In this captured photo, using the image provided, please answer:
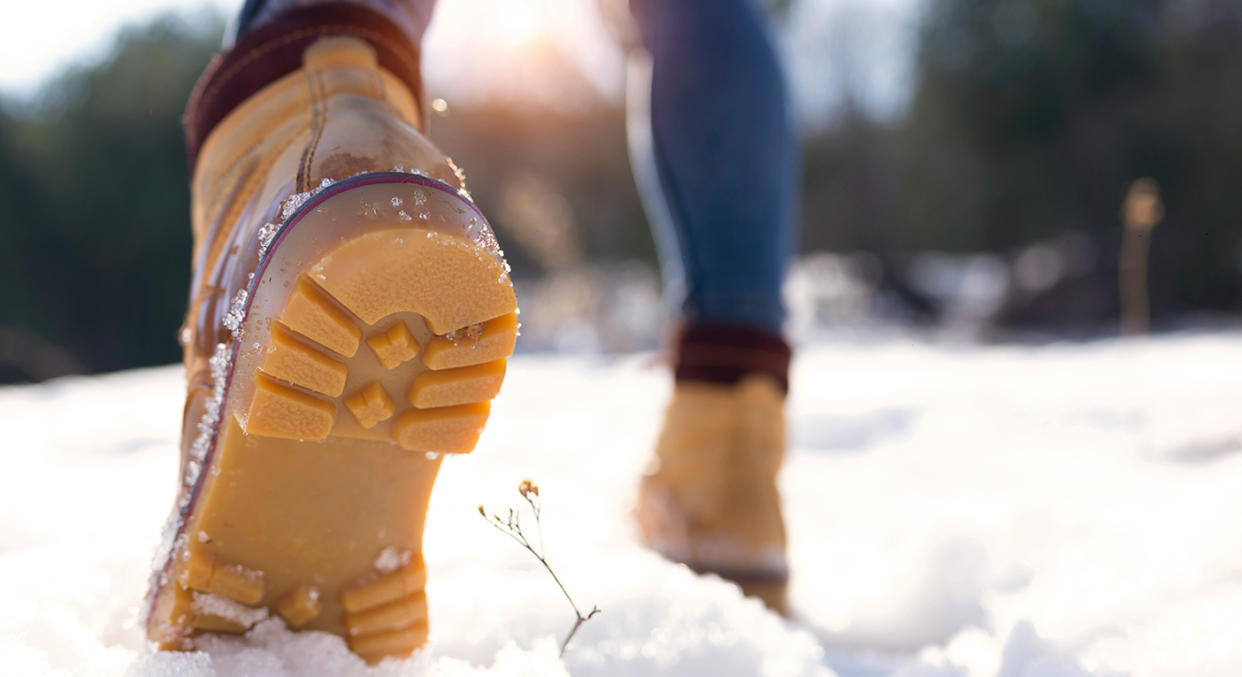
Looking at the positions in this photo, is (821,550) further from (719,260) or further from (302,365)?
(302,365)

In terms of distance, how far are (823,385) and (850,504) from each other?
3.78 feet

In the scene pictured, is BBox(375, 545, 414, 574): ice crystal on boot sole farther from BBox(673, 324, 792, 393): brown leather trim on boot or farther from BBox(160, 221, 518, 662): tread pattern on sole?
BBox(673, 324, 792, 393): brown leather trim on boot

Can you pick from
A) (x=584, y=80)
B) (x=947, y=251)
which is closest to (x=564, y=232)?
(x=584, y=80)

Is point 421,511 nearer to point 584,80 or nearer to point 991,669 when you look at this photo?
point 991,669

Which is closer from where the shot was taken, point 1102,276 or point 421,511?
point 421,511

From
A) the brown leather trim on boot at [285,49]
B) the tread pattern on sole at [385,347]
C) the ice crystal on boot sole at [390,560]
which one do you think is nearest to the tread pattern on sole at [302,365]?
the tread pattern on sole at [385,347]

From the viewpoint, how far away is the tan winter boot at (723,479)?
3.03 ft

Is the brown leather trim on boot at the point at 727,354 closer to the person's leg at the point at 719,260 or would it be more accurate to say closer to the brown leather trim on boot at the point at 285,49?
the person's leg at the point at 719,260

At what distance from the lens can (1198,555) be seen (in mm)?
871

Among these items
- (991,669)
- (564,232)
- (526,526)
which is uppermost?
(564,232)

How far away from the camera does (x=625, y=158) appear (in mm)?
8711

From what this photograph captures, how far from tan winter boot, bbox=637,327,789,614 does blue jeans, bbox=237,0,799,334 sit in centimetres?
7

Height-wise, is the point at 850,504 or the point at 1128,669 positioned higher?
the point at 850,504

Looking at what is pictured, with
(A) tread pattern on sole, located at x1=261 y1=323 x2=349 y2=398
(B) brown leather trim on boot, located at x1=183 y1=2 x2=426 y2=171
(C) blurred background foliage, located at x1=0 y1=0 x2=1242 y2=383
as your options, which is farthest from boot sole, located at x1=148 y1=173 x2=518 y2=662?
(C) blurred background foliage, located at x1=0 y1=0 x2=1242 y2=383
